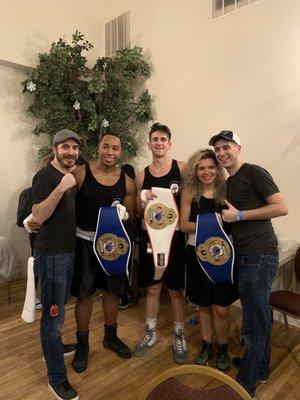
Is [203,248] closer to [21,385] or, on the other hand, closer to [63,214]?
[63,214]

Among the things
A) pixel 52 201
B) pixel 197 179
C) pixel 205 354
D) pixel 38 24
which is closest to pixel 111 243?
pixel 52 201

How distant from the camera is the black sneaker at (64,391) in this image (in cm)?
179

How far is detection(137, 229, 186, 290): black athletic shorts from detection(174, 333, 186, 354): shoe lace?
36cm

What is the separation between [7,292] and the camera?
11.0ft

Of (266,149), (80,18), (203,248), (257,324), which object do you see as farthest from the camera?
(80,18)

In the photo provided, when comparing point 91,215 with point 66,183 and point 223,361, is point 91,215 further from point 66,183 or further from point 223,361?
point 223,361

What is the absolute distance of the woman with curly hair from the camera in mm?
1976

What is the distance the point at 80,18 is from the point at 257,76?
103 inches

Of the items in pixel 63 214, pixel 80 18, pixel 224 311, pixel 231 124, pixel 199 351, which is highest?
pixel 80 18

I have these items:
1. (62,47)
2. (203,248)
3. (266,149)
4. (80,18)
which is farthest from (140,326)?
(80,18)

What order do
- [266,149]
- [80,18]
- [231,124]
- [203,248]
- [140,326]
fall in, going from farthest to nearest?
[80,18]
[231,124]
[266,149]
[140,326]
[203,248]

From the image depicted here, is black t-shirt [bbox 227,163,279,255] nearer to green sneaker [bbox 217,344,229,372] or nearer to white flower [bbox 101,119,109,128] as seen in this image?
green sneaker [bbox 217,344,229,372]

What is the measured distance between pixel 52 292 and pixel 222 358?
3.99ft

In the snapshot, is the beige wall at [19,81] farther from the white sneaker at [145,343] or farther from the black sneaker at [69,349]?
the white sneaker at [145,343]
